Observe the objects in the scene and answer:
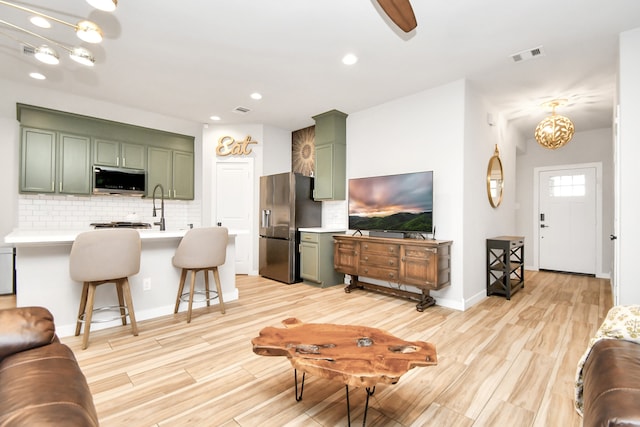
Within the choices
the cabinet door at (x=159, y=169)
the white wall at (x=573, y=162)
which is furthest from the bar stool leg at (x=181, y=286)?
the white wall at (x=573, y=162)

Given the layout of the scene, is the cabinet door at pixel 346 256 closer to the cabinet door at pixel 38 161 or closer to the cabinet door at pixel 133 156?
the cabinet door at pixel 133 156

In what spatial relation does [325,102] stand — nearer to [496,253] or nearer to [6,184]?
[496,253]

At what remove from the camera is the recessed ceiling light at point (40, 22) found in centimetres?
261

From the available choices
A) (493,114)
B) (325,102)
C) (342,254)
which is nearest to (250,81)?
(325,102)

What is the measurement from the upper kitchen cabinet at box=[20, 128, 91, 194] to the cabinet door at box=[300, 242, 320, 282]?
3.37m

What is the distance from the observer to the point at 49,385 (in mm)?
994

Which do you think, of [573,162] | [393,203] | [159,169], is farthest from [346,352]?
[573,162]

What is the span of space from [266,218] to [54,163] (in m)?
3.11

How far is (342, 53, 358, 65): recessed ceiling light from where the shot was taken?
3166 millimetres

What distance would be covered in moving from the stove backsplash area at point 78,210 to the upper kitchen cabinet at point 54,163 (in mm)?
261

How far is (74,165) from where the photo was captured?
4402mm

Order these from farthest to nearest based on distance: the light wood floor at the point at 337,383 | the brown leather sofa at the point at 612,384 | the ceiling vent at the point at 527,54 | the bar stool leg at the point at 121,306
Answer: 1. the ceiling vent at the point at 527,54
2. the bar stool leg at the point at 121,306
3. the light wood floor at the point at 337,383
4. the brown leather sofa at the point at 612,384

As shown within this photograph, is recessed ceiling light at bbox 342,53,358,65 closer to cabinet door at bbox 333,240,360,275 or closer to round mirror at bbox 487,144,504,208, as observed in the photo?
cabinet door at bbox 333,240,360,275

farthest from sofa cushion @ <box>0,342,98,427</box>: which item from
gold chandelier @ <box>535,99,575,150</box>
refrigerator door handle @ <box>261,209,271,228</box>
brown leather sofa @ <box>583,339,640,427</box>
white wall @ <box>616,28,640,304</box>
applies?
gold chandelier @ <box>535,99,575,150</box>
